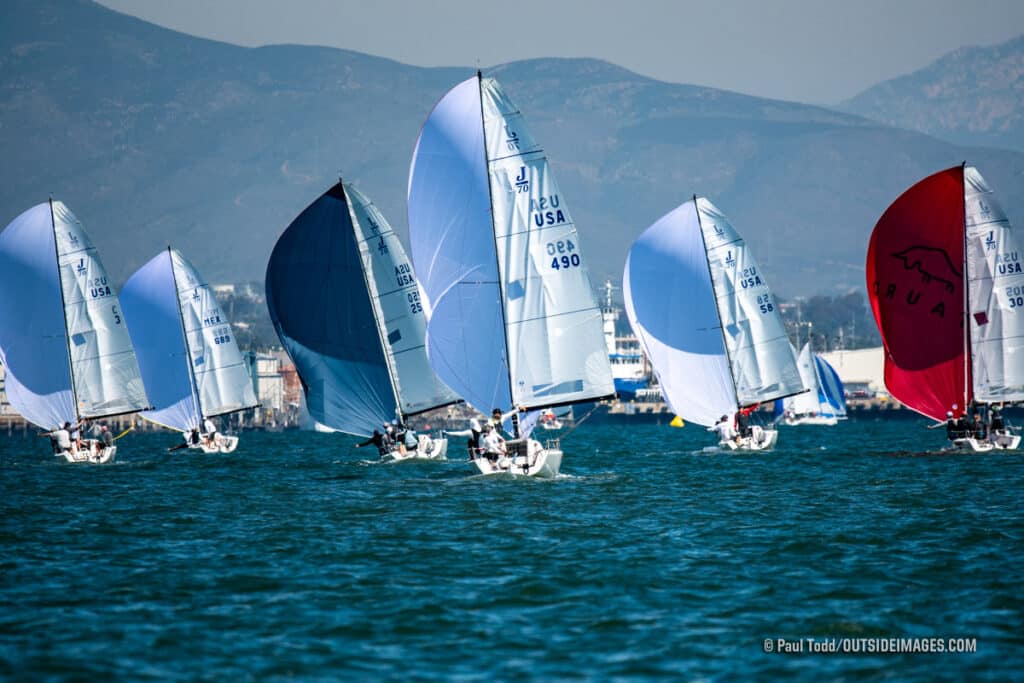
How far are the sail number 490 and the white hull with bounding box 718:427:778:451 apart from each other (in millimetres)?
18481

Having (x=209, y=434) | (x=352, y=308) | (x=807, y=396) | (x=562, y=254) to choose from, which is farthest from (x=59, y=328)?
(x=807, y=396)

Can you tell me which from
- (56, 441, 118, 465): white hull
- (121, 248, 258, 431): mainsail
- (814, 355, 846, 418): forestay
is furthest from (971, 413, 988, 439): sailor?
(814, 355, 846, 418): forestay

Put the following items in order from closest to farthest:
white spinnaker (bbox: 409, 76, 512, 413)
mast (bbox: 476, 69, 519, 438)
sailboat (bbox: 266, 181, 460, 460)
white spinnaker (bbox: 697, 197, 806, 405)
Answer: mast (bbox: 476, 69, 519, 438), white spinnaker (bbox: 409, 76, 512, 413), sailboat (bbox: 266, 181, 460, 460), white spinnaker (bbox: 697, 197, 806, 405)

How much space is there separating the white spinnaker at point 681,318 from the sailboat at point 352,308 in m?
8.36

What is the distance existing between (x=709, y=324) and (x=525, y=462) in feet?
57.2

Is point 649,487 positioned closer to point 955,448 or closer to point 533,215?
point 533,215

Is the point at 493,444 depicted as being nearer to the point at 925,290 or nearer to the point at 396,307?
the point at 396,307

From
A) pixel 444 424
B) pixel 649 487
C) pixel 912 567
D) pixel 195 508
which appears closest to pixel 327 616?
pixel 912 567

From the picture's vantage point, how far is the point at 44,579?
19.9m

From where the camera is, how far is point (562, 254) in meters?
31.4

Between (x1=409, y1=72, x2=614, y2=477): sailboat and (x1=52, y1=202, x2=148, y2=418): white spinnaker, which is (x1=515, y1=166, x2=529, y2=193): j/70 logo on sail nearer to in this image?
(x1=409, y1=72, x2=614, y2=477): sailboat

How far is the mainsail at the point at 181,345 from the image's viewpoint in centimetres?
5794

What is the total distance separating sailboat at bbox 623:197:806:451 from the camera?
157 ft

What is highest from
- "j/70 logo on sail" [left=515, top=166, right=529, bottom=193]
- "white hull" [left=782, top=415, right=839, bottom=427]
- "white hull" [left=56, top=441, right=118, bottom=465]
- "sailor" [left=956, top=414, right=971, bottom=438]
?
"j/70 logo on sail" [left=515, top=166, right=529, bottom=193]
